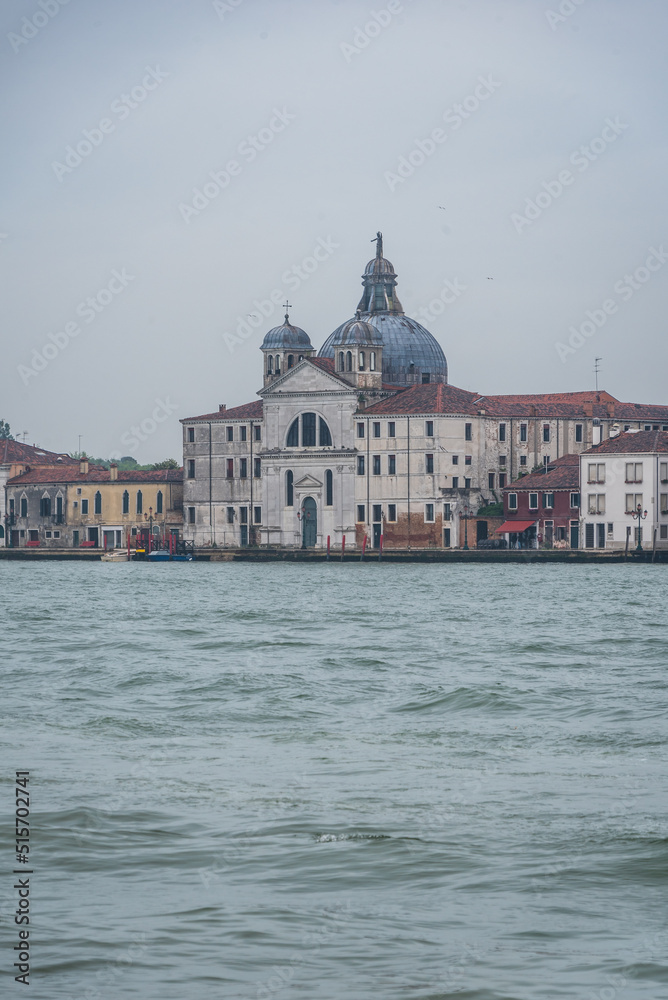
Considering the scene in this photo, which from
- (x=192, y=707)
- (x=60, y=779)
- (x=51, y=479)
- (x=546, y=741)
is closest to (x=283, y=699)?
(x=192, y=707)

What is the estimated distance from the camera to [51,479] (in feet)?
253

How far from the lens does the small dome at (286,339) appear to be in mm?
73250

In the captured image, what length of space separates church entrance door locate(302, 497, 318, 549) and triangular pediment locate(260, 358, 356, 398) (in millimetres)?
5016

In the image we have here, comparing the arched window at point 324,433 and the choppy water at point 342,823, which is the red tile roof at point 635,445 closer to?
the arched window at point 324,433

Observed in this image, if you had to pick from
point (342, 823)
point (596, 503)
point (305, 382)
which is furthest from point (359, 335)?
point (342, 823)

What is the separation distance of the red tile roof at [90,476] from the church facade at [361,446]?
107 inches

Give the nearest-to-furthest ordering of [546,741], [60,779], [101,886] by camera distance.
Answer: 1. [101,886]
2. [60,779]
3. [546,741]

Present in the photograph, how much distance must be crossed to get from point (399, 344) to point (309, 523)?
11.2m

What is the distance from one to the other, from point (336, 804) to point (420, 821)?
71 centimetres

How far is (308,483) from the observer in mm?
70062

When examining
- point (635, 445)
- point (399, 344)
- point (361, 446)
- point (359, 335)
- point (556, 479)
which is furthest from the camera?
point (399, 344)

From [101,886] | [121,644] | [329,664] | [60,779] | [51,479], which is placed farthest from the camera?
[51,479]

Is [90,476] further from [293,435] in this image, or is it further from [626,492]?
[626,492]

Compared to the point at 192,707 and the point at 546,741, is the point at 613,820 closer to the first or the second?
the point at 546,741
